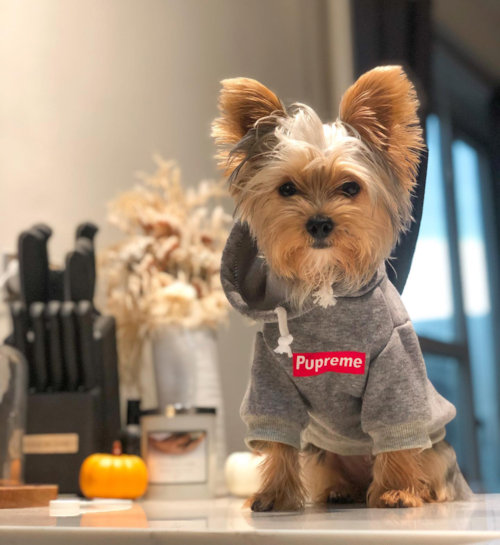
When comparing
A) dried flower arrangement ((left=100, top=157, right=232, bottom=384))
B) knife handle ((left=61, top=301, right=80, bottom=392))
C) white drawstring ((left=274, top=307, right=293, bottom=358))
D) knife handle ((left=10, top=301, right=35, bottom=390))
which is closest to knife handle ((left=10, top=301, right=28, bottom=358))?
knife handle ((left=10, top=301, right=35, bottom=390))

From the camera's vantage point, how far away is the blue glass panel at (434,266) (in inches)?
143

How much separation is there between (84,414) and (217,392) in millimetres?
435

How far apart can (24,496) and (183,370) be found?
724 millimetres

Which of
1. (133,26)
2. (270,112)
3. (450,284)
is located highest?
(133,26)

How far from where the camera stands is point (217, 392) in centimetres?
199

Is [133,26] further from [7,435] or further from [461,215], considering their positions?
[461,215]

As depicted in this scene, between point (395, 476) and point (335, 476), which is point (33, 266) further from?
point (395, 476)

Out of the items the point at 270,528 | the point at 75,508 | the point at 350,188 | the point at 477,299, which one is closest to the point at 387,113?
the point at 350,188

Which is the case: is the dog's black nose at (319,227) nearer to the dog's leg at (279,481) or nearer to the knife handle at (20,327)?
the dog's leg at (279,481)

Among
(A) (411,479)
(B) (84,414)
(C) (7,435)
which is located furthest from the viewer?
(B) (84,414)

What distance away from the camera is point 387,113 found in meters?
1.12

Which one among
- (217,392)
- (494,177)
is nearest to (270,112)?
(217,392)

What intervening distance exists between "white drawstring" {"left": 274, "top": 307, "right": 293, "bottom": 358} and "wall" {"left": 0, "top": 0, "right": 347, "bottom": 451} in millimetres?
1114

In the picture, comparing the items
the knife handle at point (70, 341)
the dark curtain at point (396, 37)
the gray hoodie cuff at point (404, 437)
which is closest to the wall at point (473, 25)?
the dark curtain at point (396, 37)
